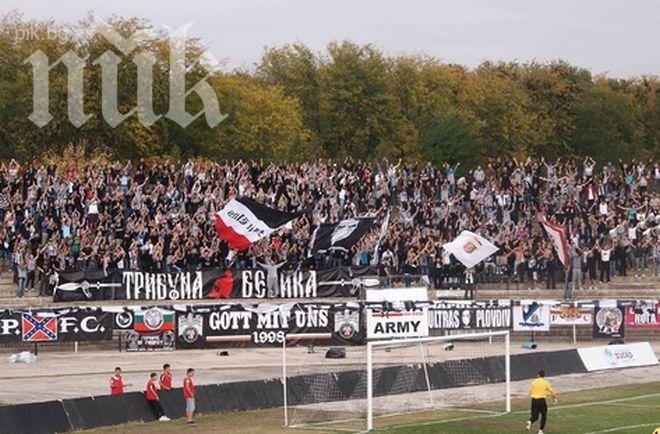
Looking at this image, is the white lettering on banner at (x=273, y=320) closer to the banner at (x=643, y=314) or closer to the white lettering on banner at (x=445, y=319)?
the white lettering on banner at (x=445, y=319)

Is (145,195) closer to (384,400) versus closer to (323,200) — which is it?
(323,200)

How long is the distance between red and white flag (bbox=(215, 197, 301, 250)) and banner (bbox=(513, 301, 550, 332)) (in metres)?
9.95

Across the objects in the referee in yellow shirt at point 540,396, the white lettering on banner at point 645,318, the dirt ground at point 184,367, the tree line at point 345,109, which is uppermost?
the tree line at point 345,109

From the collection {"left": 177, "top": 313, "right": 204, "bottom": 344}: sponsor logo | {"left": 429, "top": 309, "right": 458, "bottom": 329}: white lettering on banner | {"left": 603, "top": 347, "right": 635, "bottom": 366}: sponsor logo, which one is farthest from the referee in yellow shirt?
{"left": 177, "top": 313, "right": 204, "bottom": 344}: sponsor logo

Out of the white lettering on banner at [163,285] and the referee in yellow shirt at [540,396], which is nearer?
the referee in yellow shirt at [540,396]

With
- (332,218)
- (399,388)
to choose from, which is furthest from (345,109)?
(399,388)

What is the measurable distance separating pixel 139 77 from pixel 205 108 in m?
9.32

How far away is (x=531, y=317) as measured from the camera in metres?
54.6

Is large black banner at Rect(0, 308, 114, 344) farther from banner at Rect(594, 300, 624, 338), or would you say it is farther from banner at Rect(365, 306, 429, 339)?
banner at Rect(594, 300, 624, 338)

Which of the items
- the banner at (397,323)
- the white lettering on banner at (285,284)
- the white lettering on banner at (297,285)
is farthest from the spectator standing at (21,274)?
the banner at (397,323)

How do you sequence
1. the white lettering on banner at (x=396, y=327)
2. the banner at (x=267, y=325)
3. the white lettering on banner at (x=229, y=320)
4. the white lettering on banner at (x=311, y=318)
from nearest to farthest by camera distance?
the white lettering on banner at (x=396, y=327)
the banner at (x=267, y=325)
the white lettering on banner at (x=229, y=320)
the white lettering on banner at (x=311, y=318)

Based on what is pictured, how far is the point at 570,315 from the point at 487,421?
1924cm

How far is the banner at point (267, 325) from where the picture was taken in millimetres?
51906

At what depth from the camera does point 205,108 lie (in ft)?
344
